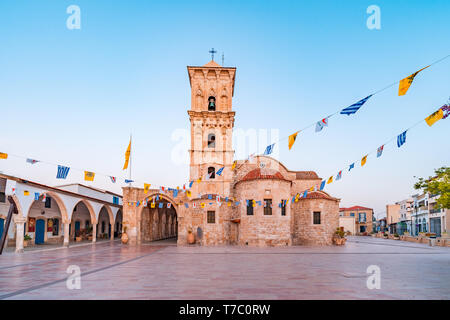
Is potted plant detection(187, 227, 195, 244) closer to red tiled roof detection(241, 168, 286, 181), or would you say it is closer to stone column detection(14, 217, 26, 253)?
red tiled roof detection(241, 168, 286, 181)

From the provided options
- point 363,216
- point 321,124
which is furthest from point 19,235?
point 363,216

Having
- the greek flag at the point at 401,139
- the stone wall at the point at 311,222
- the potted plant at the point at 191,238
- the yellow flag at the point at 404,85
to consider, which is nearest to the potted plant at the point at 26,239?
the potted plant at the point at 191,238

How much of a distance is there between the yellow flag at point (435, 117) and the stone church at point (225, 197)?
16606 millimetres

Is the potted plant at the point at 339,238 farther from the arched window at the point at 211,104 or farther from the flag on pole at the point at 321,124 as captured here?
the flag on pole at the point at 321,124

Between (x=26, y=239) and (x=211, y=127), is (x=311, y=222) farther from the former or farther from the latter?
(x=26, y=239)

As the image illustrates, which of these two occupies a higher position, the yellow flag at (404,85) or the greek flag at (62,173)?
the yellow flag at (404,85)

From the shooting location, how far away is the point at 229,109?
29.2 m

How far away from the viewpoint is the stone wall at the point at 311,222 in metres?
26.5

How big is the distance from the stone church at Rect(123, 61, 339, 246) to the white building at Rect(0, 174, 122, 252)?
14.9 ft

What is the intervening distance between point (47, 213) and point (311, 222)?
2186cm

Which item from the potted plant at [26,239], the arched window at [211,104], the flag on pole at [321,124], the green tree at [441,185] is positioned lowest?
the potted plant at [26,239]

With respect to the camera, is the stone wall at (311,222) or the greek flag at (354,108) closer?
the greek flag at (354,108)
